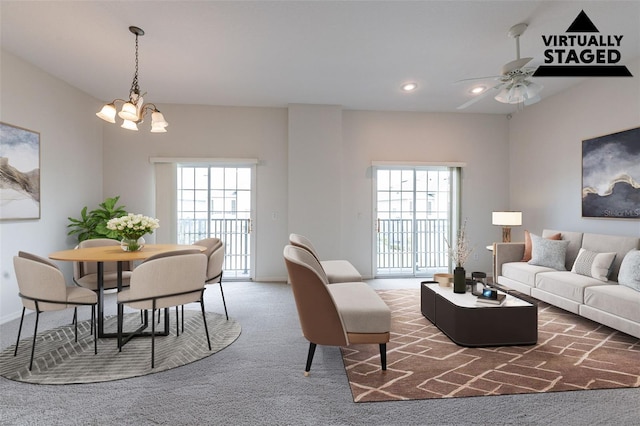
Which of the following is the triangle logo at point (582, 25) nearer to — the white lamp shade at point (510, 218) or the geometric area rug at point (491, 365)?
the white lamp shade at point (510, 218)

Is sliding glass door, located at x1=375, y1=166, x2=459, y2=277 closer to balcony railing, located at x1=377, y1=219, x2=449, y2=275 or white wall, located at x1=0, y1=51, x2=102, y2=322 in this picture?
balcony railing, located at x1=377, y1=219, x2=449, y2=275

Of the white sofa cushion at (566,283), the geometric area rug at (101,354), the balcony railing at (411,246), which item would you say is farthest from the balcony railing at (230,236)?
the white sofa cushion at (566,283)

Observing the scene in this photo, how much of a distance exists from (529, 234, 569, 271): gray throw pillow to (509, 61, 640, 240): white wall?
1.95ft

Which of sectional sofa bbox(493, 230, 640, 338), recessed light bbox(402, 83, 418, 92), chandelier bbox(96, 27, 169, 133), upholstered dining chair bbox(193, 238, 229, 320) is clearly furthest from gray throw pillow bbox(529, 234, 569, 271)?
chandelier bbox(96, 27, 169, 133)

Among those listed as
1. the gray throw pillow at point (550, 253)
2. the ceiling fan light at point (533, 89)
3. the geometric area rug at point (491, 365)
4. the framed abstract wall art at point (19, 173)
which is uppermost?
the ceiling fan light at point (533, 89)

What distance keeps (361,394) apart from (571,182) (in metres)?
4.30

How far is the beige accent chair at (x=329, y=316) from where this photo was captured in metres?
2.12

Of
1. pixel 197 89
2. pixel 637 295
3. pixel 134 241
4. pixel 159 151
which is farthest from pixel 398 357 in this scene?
pixel 159 151

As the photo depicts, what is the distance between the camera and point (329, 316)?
2148 millimetres

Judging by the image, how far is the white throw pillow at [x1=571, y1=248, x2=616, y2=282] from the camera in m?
3.26

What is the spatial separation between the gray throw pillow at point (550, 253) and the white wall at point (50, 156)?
610 cm

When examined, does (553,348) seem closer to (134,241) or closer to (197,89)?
(134,241)

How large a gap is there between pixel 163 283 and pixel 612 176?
498cm

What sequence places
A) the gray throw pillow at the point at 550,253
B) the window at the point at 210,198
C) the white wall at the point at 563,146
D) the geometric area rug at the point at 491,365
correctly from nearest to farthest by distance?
the geometric area rug at the point at 491,365, the white wall at the point at 563,146, the gray throw pillow at the point at 550,253, the window at the point at 210,198
